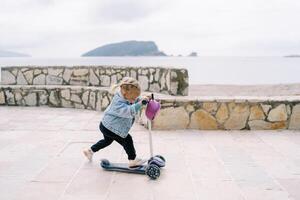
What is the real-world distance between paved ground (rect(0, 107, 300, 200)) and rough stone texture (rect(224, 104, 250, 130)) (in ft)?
0.94

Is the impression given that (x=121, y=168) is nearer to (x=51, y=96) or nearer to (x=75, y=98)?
(x=75, y=98)

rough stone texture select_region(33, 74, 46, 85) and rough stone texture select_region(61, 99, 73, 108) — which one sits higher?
rough stone texture select_region(33, 74, 46, 85)

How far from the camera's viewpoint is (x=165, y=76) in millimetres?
8820

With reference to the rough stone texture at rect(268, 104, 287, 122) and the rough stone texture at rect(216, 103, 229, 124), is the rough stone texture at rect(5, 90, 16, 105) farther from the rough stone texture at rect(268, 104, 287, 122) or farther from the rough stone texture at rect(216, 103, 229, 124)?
the rough stone texture at rect(268, 104, 287, 122)

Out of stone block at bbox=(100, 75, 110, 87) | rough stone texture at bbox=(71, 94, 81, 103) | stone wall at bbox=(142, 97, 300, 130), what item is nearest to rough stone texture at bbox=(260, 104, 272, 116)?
stone wall at bbox=(142, 97, 300, 130)

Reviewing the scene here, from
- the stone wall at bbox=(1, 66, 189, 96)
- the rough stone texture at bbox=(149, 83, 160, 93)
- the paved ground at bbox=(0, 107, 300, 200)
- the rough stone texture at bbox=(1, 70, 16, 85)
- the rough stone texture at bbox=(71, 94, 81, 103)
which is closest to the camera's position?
the paved ground at bbox=(0, 107, 300, 200)

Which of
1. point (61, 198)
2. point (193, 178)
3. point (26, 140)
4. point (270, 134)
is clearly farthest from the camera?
point (270, 134)

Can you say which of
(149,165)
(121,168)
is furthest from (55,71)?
(149,165)

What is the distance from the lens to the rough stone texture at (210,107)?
711 centimetres

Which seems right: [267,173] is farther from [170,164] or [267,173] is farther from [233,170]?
[170,164]

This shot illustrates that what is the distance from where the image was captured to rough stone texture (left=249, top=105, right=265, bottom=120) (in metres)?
7.09

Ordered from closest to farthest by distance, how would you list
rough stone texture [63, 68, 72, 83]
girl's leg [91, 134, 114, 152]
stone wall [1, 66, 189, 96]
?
girl's leg [91, 134, 114, 152] < stone wall [1, 66, 189, 96] < rough stone texture [63, 68, 72, 83]

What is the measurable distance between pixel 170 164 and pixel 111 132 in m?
0.89

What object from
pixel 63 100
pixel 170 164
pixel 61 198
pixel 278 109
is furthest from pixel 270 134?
pixel 63 100
